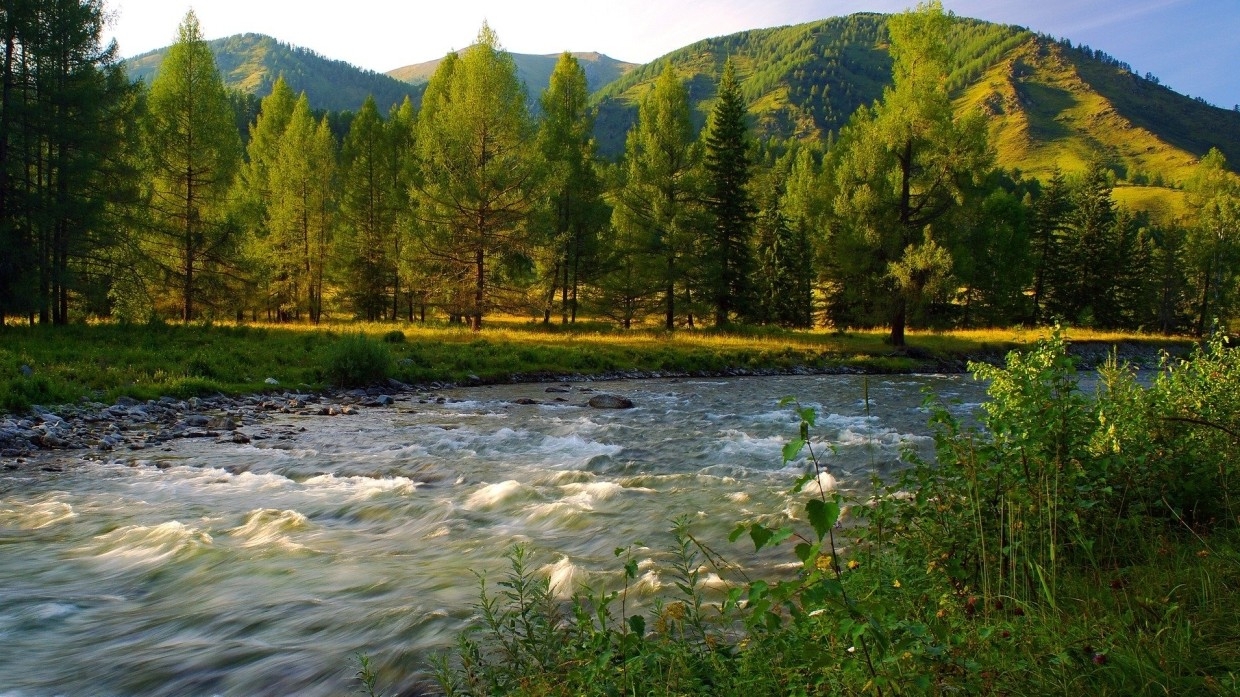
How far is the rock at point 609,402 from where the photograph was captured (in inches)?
653

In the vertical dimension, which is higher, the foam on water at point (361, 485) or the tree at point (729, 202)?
the tree at point (729, 202)

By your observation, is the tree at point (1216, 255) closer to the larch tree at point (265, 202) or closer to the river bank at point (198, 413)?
the river bank at point (198, 413)

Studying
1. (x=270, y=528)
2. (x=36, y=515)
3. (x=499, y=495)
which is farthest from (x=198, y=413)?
(x=499, y=495)

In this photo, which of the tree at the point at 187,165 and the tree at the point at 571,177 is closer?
the tree at the point at 187,165

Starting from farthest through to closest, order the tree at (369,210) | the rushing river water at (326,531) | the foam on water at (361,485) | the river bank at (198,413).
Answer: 1. the tree at (369,210)
2. the river bank at (198,413)
3. the foam on water at (361,485)
4. the rushing river water at (326,531)

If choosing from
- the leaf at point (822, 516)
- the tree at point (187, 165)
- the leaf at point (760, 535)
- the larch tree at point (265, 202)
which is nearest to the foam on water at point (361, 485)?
the leaf at point (760, 535)

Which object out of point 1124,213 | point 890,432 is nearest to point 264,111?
point 890,432

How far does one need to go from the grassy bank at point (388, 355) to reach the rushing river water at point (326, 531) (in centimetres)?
434

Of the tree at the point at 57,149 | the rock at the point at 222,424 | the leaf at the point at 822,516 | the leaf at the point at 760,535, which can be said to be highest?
the tree at the point at 57,149

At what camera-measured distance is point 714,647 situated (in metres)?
3.68

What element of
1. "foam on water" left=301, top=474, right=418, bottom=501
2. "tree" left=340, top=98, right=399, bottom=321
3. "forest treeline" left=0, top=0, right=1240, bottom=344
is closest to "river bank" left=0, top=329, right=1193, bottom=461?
"foam on water" left=301, top=474, right=418, bottom=501

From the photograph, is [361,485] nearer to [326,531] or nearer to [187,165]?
[326,531]

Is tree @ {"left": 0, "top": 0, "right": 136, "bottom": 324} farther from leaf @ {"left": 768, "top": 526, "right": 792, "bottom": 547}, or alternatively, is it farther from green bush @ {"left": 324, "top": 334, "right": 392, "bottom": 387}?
leaf @ {"left": 768, "top": 526, "right": 792, "bottom": 547}

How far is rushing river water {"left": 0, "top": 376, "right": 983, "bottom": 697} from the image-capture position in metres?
4.93
